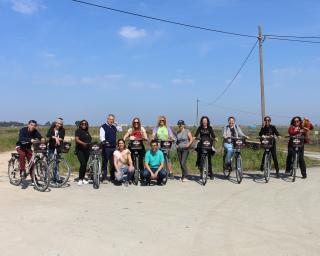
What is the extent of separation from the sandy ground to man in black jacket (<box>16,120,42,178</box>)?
2.18 feet

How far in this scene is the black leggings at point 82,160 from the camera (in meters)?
11.9

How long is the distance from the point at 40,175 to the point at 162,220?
457 cm

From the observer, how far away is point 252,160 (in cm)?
1712

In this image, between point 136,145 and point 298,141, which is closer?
point 136,145

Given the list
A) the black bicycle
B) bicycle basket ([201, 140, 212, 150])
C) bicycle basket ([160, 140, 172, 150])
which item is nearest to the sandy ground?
the black bicycle

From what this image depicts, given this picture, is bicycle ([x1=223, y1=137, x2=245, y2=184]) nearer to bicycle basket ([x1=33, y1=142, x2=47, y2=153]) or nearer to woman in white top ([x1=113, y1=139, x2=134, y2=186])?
woman in white top ([x1=113, y1=139, x2=134, y2=186])

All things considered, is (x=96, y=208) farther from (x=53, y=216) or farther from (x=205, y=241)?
(x=205, y=241)

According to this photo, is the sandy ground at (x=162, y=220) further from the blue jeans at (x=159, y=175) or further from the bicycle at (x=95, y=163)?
the blue jeans at (x=159, y=175)

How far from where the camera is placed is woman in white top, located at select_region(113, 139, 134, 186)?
1178 cm

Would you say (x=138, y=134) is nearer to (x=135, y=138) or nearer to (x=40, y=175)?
Result: (x=135, y=138)

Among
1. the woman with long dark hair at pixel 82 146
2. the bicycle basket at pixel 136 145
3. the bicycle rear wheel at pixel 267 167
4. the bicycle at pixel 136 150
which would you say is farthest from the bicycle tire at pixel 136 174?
the bicycle rear wheel at pixel 267 167

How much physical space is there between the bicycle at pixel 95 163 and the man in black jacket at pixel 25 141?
4.58 feet

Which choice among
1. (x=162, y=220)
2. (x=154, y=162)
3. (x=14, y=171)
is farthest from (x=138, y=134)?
(x=162, y=220)

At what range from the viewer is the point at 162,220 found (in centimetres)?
766
